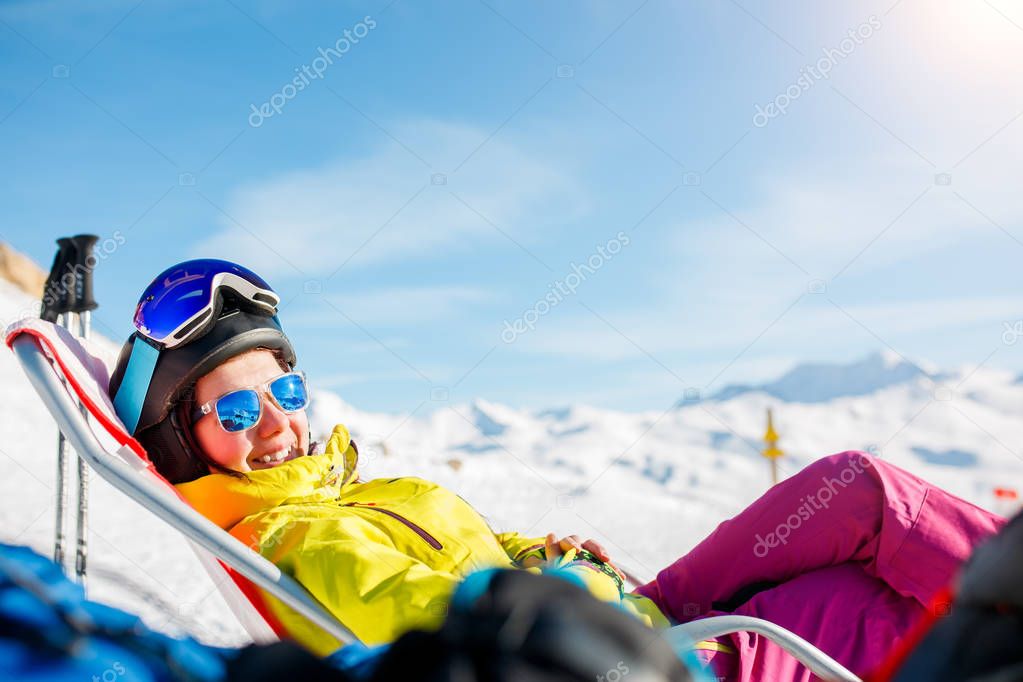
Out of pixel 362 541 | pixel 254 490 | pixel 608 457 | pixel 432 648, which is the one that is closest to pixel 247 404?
pixel 254 490

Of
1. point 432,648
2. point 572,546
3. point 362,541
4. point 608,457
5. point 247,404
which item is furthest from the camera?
point 608,457

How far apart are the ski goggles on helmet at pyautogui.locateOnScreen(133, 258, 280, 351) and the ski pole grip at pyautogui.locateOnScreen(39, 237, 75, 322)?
361mm

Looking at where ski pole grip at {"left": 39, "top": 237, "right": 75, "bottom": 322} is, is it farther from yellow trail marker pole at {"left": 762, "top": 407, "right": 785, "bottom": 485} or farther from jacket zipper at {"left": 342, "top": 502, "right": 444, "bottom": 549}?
yellow trail marker pole at {"left": 762, "top": 407, "right": 785, "bottom": 485}

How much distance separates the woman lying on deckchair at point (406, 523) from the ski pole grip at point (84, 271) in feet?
1.05

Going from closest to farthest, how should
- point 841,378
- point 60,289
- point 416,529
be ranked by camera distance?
point 416,529 < point 60,289 < point 841,378

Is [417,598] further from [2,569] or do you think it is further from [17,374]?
[17,374]

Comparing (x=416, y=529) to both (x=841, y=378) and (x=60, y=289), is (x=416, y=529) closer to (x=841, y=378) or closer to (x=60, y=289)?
(x=60, y=289)

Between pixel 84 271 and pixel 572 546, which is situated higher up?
pixel 84 271

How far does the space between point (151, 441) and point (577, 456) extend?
383 ft

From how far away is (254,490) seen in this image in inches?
107

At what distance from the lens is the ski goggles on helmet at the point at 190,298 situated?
9.53 ft

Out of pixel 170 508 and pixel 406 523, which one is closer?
pixel 170 508

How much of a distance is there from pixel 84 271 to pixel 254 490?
1.18 m

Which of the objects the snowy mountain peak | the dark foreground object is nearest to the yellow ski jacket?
the dark foreground object
